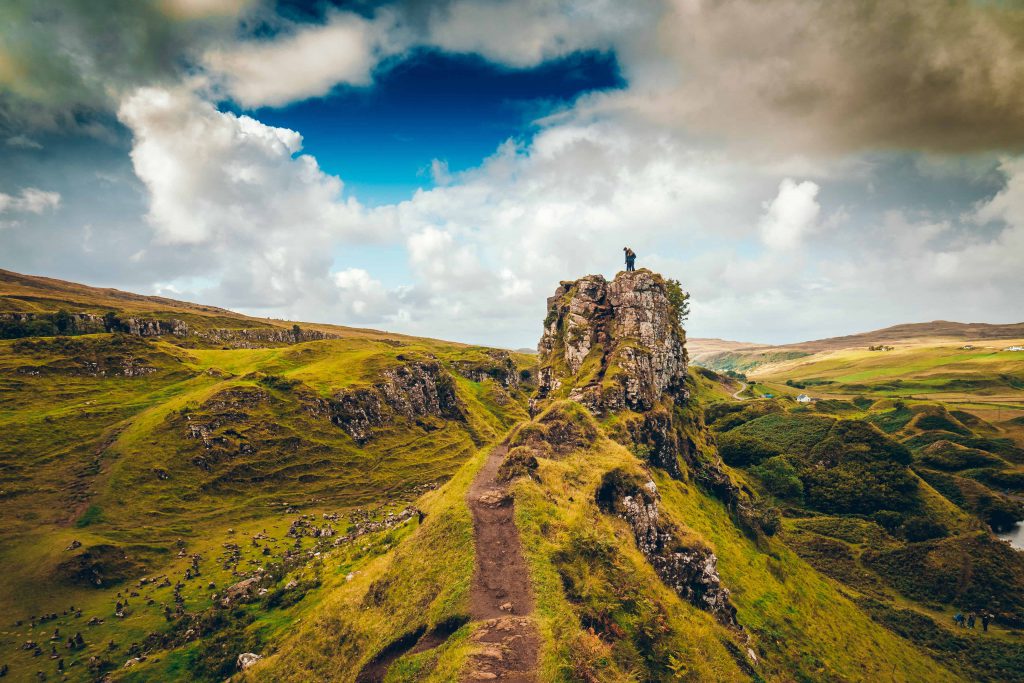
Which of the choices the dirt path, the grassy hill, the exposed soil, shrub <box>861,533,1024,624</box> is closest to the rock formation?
the grassy hill

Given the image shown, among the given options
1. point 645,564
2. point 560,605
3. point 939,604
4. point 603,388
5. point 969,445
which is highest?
point 603,388

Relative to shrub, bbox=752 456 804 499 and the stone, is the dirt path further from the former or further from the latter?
shrub, bbox=752 456 804 499

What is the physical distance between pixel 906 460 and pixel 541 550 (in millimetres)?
141341

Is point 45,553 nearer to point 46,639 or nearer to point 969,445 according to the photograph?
point 46,639

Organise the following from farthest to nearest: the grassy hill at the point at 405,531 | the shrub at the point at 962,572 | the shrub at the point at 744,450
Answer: the shrub at the point at 744,450, the shrub at the point at 962,572, the grassy hill at the point at 405,531

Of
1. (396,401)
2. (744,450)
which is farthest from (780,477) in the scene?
(396,401)

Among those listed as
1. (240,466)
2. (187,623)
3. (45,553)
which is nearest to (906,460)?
(187,623)

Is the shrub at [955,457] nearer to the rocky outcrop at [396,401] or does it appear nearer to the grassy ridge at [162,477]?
the grassy ridge at [162,477]

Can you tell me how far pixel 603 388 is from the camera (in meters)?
73.7

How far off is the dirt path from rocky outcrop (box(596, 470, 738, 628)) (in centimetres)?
1218

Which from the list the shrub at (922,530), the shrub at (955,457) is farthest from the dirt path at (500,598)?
the shrub at (955,457)

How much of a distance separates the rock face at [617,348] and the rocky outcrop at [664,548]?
1148 inches

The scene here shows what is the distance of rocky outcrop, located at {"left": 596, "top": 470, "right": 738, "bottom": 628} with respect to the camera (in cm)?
3972

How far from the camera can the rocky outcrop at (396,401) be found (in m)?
123
